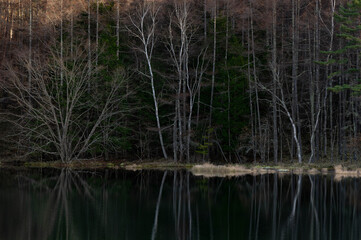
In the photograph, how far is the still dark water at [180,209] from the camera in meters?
10.2

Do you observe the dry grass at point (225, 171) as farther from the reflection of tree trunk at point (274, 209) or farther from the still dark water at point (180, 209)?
the reflection of tree trunk at point (274, 209)

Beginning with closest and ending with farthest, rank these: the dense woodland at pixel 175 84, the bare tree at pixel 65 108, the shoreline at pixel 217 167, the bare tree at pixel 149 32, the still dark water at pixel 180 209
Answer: the still dark water at pixel 180 209 < the shoreline at pixel 217 167 < the bare tree at pixel 65 108 < the dense woodland at pixel 175 84 < the bare tree at pixel 149 32

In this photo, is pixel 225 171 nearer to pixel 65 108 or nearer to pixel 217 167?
pixel 217 167

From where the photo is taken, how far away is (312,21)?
3231cm

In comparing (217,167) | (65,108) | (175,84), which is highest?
(175,84)

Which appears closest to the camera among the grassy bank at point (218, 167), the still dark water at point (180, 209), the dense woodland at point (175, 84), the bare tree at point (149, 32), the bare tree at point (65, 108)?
the still dark water at point (180, 209)

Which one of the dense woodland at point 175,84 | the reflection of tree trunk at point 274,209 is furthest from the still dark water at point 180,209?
the dense woodland at point 175,84

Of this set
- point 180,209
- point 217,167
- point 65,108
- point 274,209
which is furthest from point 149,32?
point 274,209

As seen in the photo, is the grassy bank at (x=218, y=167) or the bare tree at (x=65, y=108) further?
the bare tree at (x=65, y=108)

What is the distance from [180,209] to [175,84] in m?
19.8

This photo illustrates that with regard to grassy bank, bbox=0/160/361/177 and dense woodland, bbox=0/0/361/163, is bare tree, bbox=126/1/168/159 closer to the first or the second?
dense woodland, bbox=0/0/361/163

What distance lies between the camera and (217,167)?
26.8m

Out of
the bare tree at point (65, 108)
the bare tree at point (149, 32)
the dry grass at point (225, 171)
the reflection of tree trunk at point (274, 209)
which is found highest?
the bare tree at point (149, 32)

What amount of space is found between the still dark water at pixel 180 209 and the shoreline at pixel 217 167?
3.96 meters
